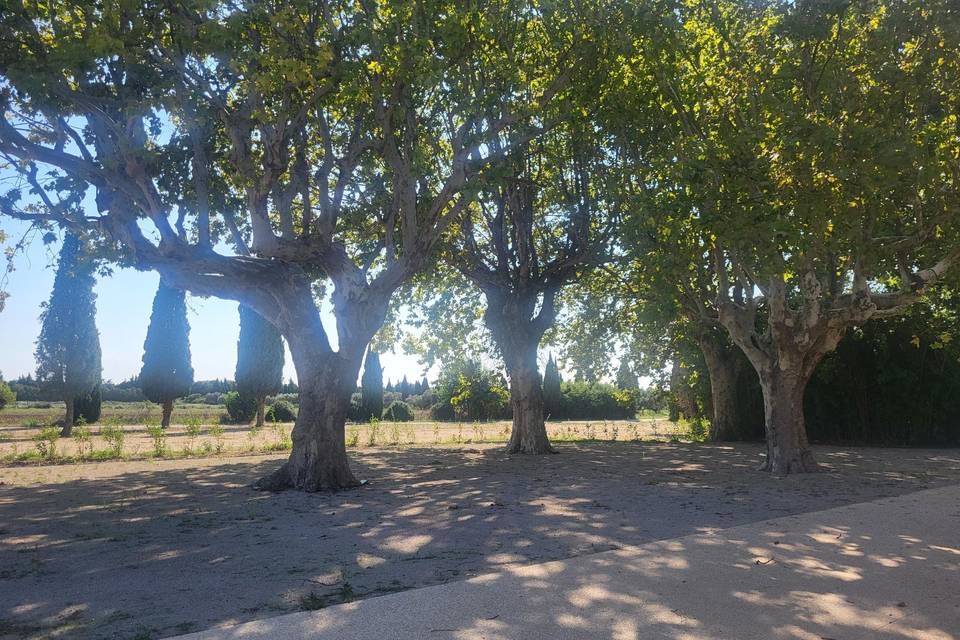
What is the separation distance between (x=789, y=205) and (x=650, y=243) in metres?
2.81

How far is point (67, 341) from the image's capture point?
2784cm

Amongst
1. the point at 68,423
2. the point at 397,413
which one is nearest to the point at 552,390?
the point at 397,413

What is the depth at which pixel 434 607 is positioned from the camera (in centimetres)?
420

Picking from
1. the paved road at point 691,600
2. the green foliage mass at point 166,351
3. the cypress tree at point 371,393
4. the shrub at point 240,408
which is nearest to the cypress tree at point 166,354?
the green foliage mass at point 166,351

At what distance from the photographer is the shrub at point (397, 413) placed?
4456 centimetres

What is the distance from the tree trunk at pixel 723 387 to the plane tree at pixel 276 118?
12.3 metres

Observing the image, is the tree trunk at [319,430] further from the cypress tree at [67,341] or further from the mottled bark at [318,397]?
the cypress tree at [67,341]

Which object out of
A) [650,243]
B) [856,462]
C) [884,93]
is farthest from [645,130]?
[856,462]

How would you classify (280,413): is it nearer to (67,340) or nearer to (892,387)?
(67,340)

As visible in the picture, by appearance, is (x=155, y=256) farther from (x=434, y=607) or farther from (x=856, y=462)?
(x=856, y=462)

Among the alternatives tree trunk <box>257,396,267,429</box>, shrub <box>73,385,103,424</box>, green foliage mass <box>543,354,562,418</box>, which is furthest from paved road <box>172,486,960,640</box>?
green foliage mass <box>543,354,562,418</box>

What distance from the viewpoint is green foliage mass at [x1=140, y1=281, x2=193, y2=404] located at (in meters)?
32.0

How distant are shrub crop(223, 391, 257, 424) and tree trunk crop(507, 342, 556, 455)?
23.4 m

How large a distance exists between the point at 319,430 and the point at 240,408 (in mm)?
29146
